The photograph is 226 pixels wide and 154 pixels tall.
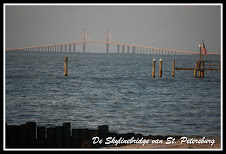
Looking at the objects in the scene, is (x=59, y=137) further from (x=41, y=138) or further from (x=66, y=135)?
(x=41, y=138)

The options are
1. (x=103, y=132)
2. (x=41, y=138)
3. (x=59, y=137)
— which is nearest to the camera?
(x=59, y=137)

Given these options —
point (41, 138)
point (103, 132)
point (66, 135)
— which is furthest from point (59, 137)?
point (103, 132)

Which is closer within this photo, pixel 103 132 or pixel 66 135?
pixel 66 135

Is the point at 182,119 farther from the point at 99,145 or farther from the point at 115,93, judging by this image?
the point at 115,93

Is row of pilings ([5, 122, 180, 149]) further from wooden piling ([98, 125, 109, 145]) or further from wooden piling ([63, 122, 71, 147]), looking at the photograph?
wooden piling ([98, 125, 109, 145])

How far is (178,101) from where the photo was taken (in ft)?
78.0

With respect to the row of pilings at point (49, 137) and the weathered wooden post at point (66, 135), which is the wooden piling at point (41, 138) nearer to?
the row of pilings at point (49, 137)

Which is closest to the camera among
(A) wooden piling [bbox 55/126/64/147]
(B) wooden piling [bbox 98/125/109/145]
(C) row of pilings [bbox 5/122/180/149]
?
(C) row of pilings [bbox 5/122/180/149]

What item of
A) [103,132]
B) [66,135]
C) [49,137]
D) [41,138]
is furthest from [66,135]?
[103,132]

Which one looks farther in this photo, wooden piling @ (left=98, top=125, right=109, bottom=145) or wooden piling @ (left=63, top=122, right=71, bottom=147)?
wooden piling @ (left=98, top=125, right=109, bottom=145)

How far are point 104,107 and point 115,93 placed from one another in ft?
24.3

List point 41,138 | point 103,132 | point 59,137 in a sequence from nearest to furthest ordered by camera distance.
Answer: point 59,137
point 41,138
point 103,132

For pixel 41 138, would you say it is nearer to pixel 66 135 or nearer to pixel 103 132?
pixel 66 135

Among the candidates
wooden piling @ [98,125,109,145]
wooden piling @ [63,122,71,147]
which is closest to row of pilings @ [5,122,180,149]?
wooden piling @ [63,122,71,147]
